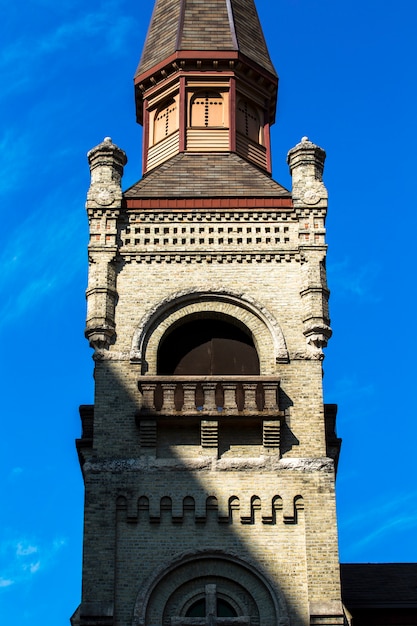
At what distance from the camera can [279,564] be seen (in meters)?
29.8

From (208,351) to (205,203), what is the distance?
410 centimetres

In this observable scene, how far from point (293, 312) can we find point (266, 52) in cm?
1139

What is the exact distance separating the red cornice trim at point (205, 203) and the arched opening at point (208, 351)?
323 centimetres

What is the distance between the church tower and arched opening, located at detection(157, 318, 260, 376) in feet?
0.13

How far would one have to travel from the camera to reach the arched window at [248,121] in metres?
39.3

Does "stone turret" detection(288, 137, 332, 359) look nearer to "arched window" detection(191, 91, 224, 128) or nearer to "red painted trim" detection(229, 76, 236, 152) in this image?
"red painted trim" detection(229, 76, 236, 152)

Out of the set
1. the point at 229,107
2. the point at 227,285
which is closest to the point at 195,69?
the point at 229,107

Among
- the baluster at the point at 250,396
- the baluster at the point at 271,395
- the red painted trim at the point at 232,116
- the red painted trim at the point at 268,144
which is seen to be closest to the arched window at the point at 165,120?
the red painted trim at the point at 232,116

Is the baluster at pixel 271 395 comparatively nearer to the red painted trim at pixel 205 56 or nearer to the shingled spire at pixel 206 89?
the shingled spire at pixel 206 89

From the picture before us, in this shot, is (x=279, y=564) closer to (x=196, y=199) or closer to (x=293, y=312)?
(x=293, y=312)

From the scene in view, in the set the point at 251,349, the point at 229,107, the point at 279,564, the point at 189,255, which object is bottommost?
the point at 279,564

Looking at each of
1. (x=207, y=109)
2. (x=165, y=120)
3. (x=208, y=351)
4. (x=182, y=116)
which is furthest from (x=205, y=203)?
(x=165, y=120)

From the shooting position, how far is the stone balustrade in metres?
31.4

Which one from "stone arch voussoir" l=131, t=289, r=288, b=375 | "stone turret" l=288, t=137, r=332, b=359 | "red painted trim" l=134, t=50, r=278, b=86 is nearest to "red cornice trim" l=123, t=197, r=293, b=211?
"stone turret" l=288, t=137, r=332, b=359
